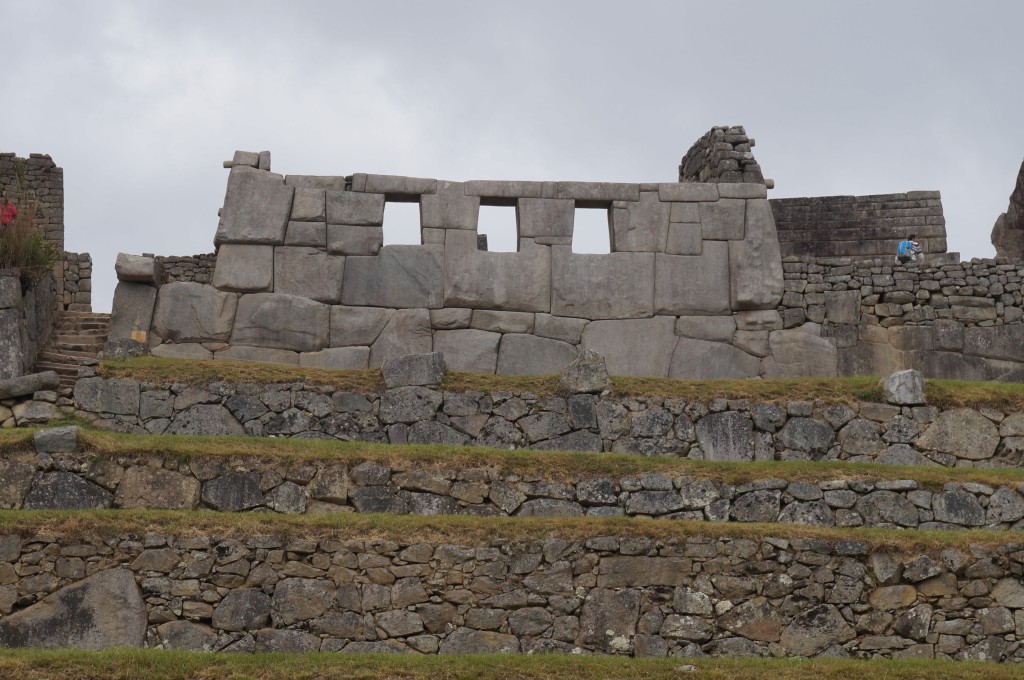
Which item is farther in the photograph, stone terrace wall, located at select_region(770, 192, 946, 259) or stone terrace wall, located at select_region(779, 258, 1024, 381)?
stone terrace wall, located at select_region(770, 192, 946, 259)

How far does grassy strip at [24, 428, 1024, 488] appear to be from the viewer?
45.8ft

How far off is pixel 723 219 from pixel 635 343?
6.92 ft

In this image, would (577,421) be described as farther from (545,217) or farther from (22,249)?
(22,249)

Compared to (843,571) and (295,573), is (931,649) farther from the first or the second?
(295,573)

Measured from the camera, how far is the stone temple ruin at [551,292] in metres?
18.3

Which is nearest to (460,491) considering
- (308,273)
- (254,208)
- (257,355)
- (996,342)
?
(257,355)

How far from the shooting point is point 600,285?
1888 cm

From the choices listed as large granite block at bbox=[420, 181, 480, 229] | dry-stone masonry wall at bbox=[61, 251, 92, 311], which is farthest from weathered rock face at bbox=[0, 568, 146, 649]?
dry-stone masonry wall at bbox=[61, 251, 92, 311]

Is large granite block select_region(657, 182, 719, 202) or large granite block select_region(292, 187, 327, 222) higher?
large granite block select_region(657, 182, 719, 202)

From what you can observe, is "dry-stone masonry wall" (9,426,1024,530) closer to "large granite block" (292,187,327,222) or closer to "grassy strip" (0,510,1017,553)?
"grassy strip" (0,510,1017,553)

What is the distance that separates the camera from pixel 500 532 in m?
12.9

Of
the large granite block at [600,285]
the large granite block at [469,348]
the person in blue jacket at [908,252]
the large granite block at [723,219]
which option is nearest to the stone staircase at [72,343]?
the large granite block at [469,348]

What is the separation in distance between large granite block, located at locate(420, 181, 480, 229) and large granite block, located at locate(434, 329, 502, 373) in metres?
1.41

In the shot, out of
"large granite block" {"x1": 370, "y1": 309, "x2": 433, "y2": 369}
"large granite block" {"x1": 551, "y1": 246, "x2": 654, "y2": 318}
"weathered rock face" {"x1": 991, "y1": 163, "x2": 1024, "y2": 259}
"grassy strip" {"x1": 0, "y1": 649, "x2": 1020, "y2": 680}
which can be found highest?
"weathered rock face" {"x1": 991, "y1": 163, "x2": 1024, "y2": 259}
